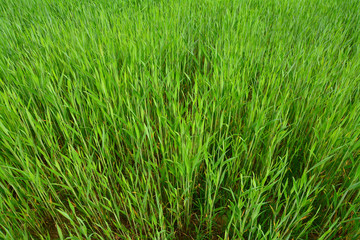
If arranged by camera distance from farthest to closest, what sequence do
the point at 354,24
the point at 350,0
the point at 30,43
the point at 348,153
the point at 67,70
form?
the point at 350,0 → the point at 354,24 → the point at 30,43 → the point at 67,70 → the point at 348,153

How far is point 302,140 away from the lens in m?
0.87

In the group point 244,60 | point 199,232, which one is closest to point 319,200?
point 199,232

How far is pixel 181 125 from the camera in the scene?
691 mm

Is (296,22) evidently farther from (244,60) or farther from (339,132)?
(339,132)

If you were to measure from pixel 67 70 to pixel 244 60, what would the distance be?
79 centimetres

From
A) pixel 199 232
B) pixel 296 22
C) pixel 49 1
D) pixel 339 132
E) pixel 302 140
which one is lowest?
pixel 199 232

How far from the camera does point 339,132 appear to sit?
72 centimetres

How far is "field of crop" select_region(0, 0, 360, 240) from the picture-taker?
2.19 ft

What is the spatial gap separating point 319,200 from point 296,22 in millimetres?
1309

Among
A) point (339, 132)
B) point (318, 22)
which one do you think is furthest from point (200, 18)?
point (339, 132)

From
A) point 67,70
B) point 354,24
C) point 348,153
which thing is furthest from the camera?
point 354,24

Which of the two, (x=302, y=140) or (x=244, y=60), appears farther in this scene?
(x=244, y=60)

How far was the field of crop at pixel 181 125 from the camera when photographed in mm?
668

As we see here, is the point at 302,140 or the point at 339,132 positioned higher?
the point at 339,132
